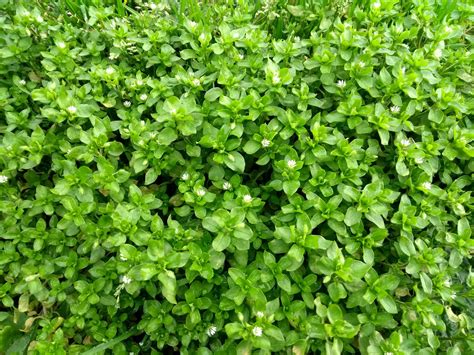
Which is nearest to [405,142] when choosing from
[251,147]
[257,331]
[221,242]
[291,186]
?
[291,186]

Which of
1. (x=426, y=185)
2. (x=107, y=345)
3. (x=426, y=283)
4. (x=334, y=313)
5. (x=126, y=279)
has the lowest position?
(x=107, y=345)

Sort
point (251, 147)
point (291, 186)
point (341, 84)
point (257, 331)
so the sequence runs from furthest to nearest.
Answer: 1. point (341, 84)
2. point (251, 147)
3. point (291, 186)
4. point (257, 331)

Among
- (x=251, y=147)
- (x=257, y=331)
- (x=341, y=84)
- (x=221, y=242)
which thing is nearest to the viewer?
(x=257, y=331)

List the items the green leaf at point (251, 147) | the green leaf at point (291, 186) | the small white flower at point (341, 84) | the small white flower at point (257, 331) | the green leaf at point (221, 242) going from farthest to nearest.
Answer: the small white flower at point (341, 84)
the green leaf at point (251, 147)
the green leaf at point (291, 186)
the green leaf at point (221, 242)
the small white flower at point (257, 331)

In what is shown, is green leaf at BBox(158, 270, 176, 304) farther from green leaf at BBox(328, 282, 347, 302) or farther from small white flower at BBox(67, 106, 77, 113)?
small white flower at BBox(67, 106, 77, 113)

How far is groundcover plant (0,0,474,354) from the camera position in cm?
188

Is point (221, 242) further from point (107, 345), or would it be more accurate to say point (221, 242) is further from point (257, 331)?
point (107, 345)

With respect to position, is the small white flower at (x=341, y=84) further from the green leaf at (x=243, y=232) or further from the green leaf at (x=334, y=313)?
the green leaf at (x=334, y=313)

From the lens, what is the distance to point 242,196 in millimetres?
1994

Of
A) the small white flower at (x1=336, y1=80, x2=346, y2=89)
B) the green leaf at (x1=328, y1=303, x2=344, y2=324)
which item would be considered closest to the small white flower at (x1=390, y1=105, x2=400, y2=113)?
the small white flower at (x1=336, y1=80, x2=346, y2=89)

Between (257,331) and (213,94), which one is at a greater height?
(213,94)

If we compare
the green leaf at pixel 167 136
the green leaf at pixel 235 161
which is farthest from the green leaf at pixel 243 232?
the green leaf at pixel 167 136

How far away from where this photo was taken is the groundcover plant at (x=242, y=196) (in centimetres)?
188

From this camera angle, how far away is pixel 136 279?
6.05ft
